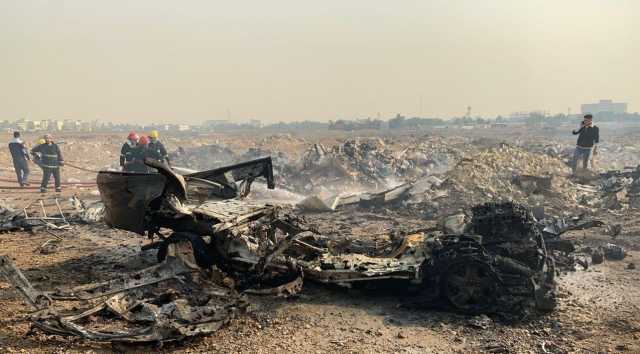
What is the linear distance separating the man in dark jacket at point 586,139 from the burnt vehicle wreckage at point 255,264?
940 centimetres

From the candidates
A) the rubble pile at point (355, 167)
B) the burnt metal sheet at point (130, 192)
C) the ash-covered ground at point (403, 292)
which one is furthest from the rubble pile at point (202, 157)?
the burnt metal sheet at point (130, 192)

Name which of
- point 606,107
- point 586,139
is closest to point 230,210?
point 586,139

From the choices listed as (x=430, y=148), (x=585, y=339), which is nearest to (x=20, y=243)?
(x=585, y=339)

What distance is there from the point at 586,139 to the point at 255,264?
12315 mm

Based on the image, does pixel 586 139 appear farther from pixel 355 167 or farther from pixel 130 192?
pixel 130 192

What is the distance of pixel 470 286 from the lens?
5016mm

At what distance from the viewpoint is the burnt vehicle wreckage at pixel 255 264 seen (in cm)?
450

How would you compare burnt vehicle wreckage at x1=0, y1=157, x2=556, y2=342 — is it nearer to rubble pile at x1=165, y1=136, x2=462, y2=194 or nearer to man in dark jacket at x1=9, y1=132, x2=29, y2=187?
rubble pile at x1=165, y1=136, x2=462, y2=194

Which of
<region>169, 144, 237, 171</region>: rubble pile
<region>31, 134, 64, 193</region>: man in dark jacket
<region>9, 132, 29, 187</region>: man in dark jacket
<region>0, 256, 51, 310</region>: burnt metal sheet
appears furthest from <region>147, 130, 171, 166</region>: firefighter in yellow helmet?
<region>0, 256, 51, 310</region>: burnt metal sheet

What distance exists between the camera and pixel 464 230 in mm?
6055

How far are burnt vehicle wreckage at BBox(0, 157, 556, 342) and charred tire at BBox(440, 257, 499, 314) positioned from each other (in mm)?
11

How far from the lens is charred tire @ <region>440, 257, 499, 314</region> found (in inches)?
194

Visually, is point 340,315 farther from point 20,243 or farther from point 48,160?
point 48,160

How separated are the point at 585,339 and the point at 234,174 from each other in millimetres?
5072
